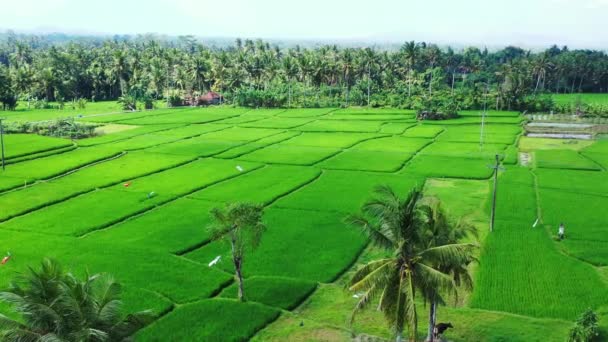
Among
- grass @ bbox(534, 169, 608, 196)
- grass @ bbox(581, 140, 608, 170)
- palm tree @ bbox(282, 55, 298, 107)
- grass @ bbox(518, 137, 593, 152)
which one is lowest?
grass @ bbox(534, 169, 608, 196)

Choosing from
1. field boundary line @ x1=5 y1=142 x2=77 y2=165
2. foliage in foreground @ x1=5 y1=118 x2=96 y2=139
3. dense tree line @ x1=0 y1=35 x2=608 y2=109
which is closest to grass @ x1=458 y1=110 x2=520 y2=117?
dense tree line @ x1=0 y1=35 x2=608 y2=109

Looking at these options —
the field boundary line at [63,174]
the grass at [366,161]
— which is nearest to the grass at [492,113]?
the grass at [366,161]

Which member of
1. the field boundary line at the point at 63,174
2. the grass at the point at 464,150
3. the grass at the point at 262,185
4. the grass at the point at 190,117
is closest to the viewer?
the grass at the point at 262,185

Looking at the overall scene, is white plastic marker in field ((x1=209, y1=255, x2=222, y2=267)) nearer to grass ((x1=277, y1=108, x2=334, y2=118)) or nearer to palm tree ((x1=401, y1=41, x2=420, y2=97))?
grass ((x1=277, y1=108, x2=334, y2=118))

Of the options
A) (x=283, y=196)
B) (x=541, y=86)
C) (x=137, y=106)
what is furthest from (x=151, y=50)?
(x=283, y=196)

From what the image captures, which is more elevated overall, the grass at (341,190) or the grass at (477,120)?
the grass at (477,120)

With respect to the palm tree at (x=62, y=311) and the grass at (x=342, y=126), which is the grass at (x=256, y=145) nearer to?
the grass at (x=342, y=126)

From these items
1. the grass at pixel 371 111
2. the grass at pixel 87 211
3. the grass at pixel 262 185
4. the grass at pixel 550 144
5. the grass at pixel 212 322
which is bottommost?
the grass at pixel 87 211
